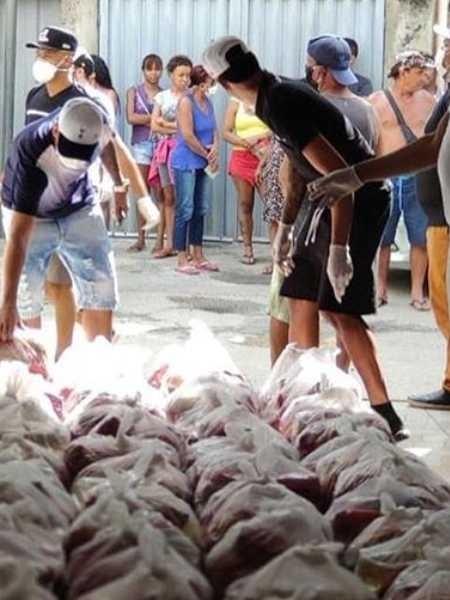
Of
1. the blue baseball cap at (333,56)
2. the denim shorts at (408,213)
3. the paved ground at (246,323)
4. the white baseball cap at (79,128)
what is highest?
the blue baseball cap at (333,56)

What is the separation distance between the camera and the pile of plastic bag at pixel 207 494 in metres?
2.67

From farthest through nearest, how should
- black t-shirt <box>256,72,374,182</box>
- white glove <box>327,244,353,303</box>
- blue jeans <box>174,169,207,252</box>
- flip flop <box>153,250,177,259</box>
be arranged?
flip flop <box>153,250,177,259</box> < blue jeans <box>174,169,207,252</box> < white glove <box>327,244,353,303</box> < black t-shirt <box>256,72,374,182</box>

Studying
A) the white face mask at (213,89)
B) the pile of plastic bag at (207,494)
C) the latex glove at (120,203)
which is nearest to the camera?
the pile of plastic bag at (207,494)

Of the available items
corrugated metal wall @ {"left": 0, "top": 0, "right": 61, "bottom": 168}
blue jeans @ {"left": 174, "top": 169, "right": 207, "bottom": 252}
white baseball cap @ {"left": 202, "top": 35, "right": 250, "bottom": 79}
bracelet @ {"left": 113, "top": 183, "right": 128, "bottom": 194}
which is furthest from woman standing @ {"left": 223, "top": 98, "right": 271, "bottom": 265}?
white baseball cap @ {"left": 202, "top": 35, "right": 250, "bottom": 79}

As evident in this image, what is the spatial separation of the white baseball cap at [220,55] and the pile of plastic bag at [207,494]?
1521 millimetres

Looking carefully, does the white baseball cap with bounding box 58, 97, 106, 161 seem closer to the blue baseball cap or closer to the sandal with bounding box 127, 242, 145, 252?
the blue baseball cap

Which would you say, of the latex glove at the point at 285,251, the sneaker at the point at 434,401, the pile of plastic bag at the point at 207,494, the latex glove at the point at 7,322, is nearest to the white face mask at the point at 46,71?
the latex glove at the point at 285,251

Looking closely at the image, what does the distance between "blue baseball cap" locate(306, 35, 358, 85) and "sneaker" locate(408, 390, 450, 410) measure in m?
1.78

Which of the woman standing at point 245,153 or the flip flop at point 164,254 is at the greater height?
the woman standing at point 245,153

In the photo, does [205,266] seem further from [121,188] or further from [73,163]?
[73,163]

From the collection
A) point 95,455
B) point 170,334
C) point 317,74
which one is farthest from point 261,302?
point 95,455

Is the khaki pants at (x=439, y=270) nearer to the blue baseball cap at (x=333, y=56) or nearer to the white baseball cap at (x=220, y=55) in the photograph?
the blue baseball cap at (x=333, y=56)

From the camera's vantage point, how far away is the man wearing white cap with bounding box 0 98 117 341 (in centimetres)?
553

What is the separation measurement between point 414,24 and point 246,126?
1945 mm
